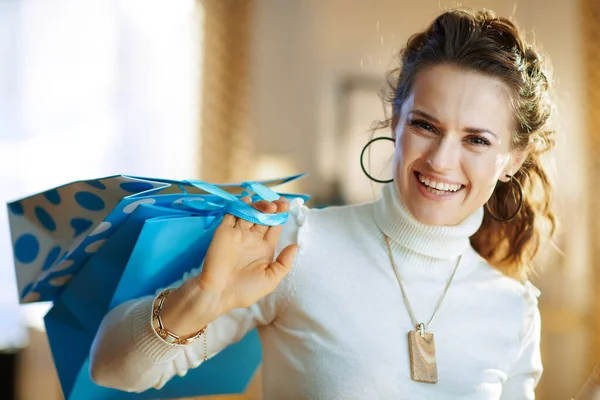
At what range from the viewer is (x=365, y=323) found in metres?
1.28

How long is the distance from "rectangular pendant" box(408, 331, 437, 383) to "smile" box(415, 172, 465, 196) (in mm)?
267

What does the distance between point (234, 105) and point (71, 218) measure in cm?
280

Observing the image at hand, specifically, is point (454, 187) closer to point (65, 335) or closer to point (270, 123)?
point (65, 335)

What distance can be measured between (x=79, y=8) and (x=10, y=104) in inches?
21.4

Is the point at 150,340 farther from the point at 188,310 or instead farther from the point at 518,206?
the point at 518,206

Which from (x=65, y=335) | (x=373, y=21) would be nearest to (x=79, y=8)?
(x=373, y=21)

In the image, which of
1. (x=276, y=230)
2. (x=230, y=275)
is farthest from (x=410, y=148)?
(x=230, y=275)

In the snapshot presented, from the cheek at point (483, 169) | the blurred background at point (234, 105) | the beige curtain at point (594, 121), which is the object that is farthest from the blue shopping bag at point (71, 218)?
the beige curtain at point (594, 121)

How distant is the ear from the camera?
1397 millimetres

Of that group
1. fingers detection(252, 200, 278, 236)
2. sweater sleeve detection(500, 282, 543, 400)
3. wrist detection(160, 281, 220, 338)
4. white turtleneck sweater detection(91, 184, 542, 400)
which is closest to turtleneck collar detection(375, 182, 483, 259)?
white turtleneck sweater detection(91, 184, 542, 400)

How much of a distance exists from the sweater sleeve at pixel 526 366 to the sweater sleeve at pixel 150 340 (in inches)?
20.6

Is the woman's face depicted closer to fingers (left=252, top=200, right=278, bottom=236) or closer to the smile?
the smile

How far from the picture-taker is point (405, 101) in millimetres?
1356

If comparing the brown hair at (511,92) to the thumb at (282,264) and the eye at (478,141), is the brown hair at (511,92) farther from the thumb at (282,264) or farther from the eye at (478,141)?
the thumb at (282,264)
